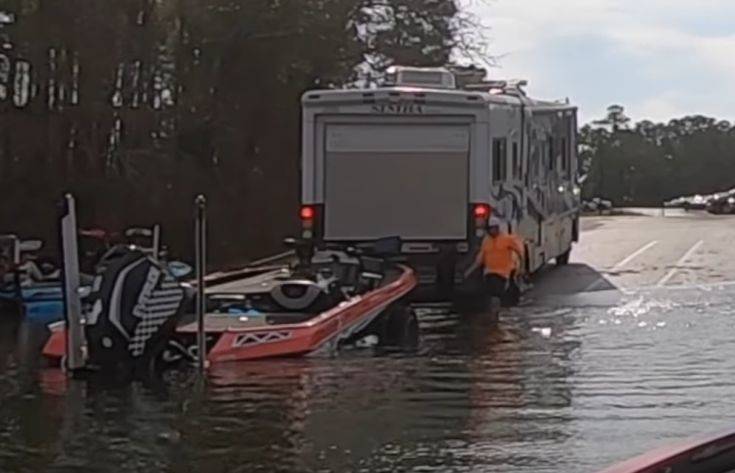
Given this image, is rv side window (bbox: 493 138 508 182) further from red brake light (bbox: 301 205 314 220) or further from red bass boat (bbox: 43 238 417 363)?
red brake light (bbox: 301 205 314 220)

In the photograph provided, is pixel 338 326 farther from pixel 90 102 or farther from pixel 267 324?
pixel 90 102

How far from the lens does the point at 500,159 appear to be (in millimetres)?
20922

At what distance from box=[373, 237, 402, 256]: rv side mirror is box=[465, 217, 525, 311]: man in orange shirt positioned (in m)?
1.08

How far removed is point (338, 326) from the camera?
1512 centimetres

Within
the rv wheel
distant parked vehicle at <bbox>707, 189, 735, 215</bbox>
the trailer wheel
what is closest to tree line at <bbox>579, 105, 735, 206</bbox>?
distant parked vehicle at <bbox>707, 189, 735, 215</bbox>

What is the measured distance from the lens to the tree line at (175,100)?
1211 inches

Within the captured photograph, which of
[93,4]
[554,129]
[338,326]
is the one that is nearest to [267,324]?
[338,326]

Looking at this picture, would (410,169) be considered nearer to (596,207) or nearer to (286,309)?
(286,309)

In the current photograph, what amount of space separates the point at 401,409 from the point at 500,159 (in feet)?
30.5

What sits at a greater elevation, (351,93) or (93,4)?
(93,4)

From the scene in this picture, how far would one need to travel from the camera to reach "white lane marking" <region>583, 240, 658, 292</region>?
2439cm

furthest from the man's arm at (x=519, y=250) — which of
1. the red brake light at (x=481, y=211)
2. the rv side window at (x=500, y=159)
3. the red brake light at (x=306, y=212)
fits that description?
the red brake light at (x=306, y=212)

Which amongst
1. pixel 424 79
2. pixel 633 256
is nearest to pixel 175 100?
pixel 633 256

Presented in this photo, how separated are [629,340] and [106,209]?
17.3 meters
